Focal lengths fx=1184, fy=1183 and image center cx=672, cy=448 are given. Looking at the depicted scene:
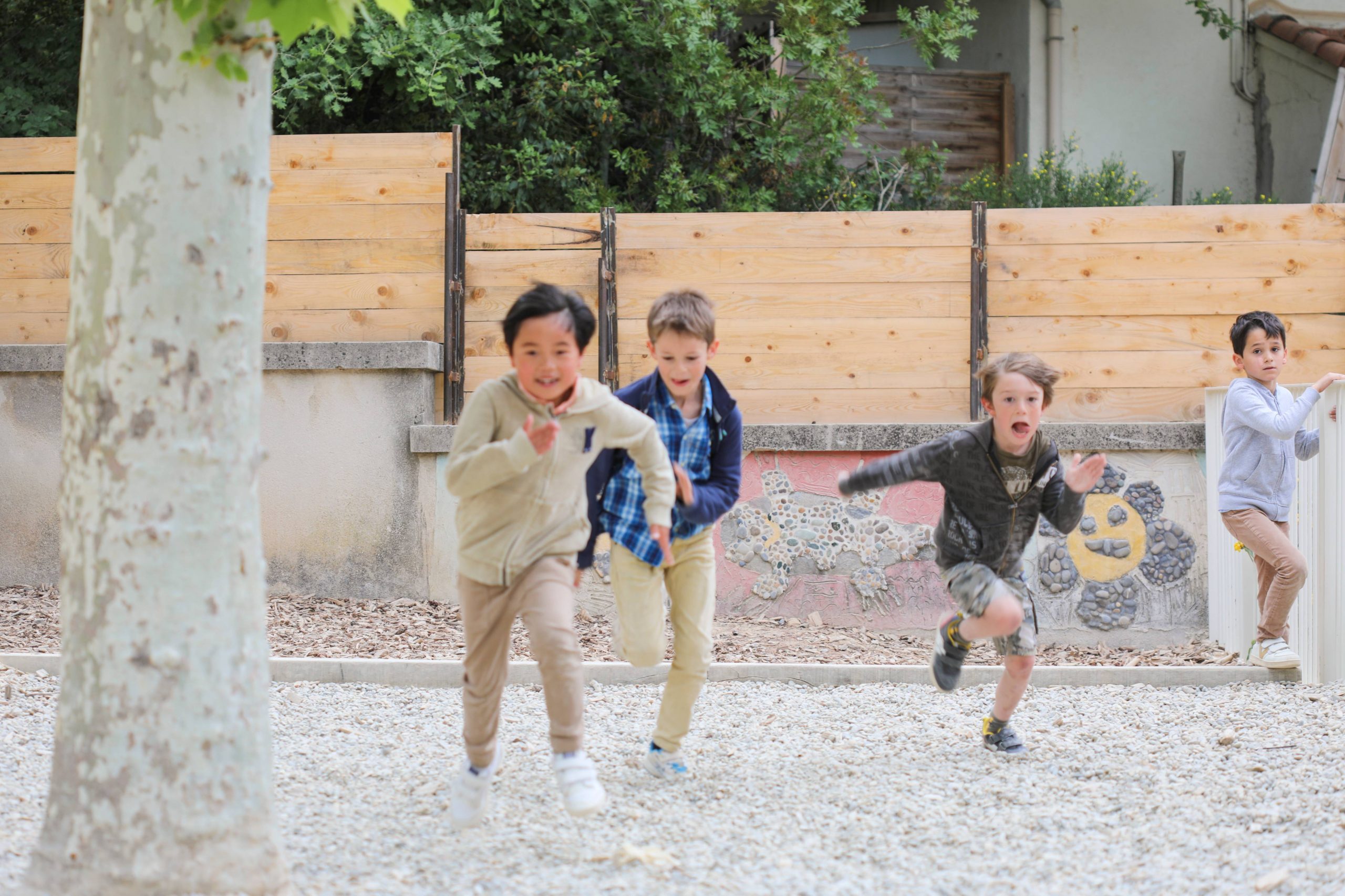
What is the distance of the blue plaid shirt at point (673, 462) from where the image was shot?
382 cm

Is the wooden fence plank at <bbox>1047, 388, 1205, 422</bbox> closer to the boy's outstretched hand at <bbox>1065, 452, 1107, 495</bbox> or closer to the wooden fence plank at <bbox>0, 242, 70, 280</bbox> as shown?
the boy's outstretched hand at <bbox>1065, 452, 1107, 495</bbox>

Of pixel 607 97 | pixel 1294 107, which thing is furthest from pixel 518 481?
pixel 1294 107

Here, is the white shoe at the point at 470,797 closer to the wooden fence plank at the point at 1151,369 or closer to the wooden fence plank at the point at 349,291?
the wooden fence plank at the point at 349,291

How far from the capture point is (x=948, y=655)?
14.0 ft

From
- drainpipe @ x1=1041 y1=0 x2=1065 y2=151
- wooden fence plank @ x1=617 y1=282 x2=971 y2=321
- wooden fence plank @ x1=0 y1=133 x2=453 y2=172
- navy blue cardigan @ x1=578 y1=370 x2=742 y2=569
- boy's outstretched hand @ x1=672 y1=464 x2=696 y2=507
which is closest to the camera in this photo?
boy's outstretched hand @ x1=672 y1=464 x2=696 y2=507

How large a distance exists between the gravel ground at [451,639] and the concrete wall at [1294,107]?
23.3 ft

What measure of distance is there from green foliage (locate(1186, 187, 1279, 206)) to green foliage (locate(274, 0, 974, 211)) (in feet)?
8.96

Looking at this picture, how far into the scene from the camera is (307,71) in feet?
27.5

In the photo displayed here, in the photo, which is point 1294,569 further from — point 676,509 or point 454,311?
point 454,311

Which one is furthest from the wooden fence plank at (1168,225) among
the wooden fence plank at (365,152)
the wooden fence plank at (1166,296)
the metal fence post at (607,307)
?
the wooden fence plank at (365,152)

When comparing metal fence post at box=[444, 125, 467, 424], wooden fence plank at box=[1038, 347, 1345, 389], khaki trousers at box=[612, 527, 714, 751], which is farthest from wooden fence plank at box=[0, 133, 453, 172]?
khaki trousers at box=[612, 527, 714, 751]

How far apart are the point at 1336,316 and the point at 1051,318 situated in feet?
5.32

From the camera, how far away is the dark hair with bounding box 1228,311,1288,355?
5.36m

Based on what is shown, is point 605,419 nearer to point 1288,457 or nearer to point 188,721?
point 188,721
